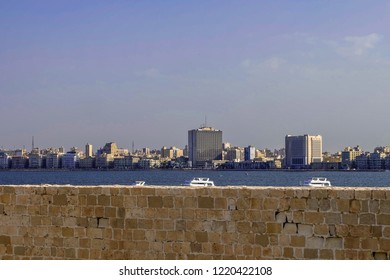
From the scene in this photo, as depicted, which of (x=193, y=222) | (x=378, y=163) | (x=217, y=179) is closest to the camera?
(x=193, y=222)

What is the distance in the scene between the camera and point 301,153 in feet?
468

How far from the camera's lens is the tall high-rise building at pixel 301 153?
140 m

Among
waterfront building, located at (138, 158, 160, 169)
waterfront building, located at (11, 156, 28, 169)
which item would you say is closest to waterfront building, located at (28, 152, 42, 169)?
waterfront building, located at (11, 156, 28, 169)

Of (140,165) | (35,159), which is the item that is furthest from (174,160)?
(35,159)

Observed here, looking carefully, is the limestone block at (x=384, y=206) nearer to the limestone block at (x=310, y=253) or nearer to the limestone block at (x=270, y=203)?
the limestone block at (x=310, y=253)

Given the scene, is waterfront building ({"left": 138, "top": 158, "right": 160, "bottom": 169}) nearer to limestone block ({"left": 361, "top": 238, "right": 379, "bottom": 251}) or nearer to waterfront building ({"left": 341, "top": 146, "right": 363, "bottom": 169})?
waterfront building ({"left": 341, "top": 146, "right": 363, "bottom": 169})

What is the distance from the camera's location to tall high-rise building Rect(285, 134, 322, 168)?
140 m

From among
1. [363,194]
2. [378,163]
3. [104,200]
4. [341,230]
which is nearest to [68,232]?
[104,200]

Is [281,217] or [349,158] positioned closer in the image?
[281,217]

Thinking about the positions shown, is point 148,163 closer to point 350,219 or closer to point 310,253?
point 310,253

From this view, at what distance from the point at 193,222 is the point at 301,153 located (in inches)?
5327

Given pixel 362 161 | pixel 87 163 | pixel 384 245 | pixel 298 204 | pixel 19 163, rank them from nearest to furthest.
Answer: pixel 384 245, pixel 298 204, pixel 362 161, pixel 87 163, pixel 19 163

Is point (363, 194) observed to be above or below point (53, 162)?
above
